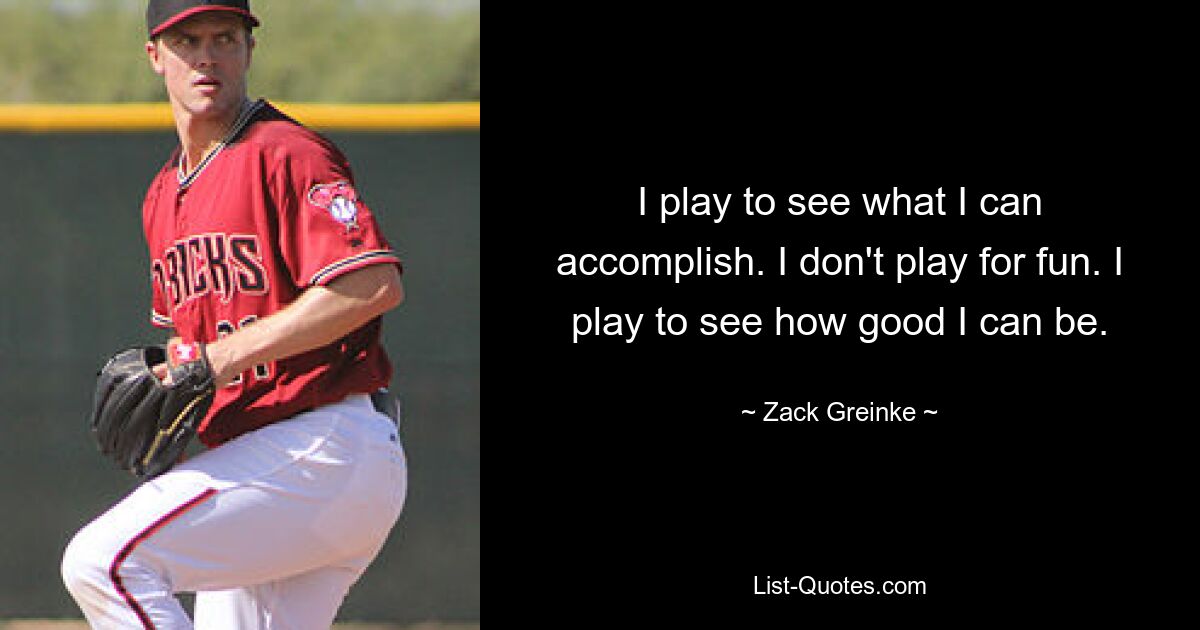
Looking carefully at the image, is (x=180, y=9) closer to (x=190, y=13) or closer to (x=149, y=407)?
(x=190, y=13)

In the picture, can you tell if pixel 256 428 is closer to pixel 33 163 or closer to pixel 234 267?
pixel 234 267

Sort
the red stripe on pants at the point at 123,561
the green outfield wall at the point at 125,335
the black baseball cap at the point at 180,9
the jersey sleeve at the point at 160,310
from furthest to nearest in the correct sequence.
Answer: the green outfield wall at the point at 125,335, the jersey sleeve at the point at 160,310, the black baseball cap at the point at 180,9, the red stripe on pants at the point at 123,561

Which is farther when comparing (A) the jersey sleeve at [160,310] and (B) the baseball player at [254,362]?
(A) the jersey sleeve at [160,310]

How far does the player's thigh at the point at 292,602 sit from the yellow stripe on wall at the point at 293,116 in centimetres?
228

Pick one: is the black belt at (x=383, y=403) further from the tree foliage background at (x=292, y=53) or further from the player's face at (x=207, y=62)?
the tree foliage background at (x=292, y=53)

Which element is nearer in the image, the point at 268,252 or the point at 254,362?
the point at 254,362

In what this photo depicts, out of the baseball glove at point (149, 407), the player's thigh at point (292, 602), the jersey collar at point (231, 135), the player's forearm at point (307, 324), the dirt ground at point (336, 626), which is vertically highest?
the jersey collar at point (231, 135)

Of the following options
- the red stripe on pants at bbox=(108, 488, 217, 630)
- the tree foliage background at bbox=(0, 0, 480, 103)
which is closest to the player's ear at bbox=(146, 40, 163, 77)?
the red stripe on pants at bbox=(108, 488, 217, 630)

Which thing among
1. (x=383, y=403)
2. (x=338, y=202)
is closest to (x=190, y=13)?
(x=338, y=202)

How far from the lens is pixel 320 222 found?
3.70 metres

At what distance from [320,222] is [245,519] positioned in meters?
0.58

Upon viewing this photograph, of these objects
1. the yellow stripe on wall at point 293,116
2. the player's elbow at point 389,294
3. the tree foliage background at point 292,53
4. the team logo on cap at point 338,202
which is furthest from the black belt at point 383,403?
the tree foliage background at point 292,53

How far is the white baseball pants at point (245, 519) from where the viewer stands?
11.9 feet

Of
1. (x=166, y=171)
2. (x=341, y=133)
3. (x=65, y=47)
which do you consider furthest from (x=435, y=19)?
(x=166, y=171)
